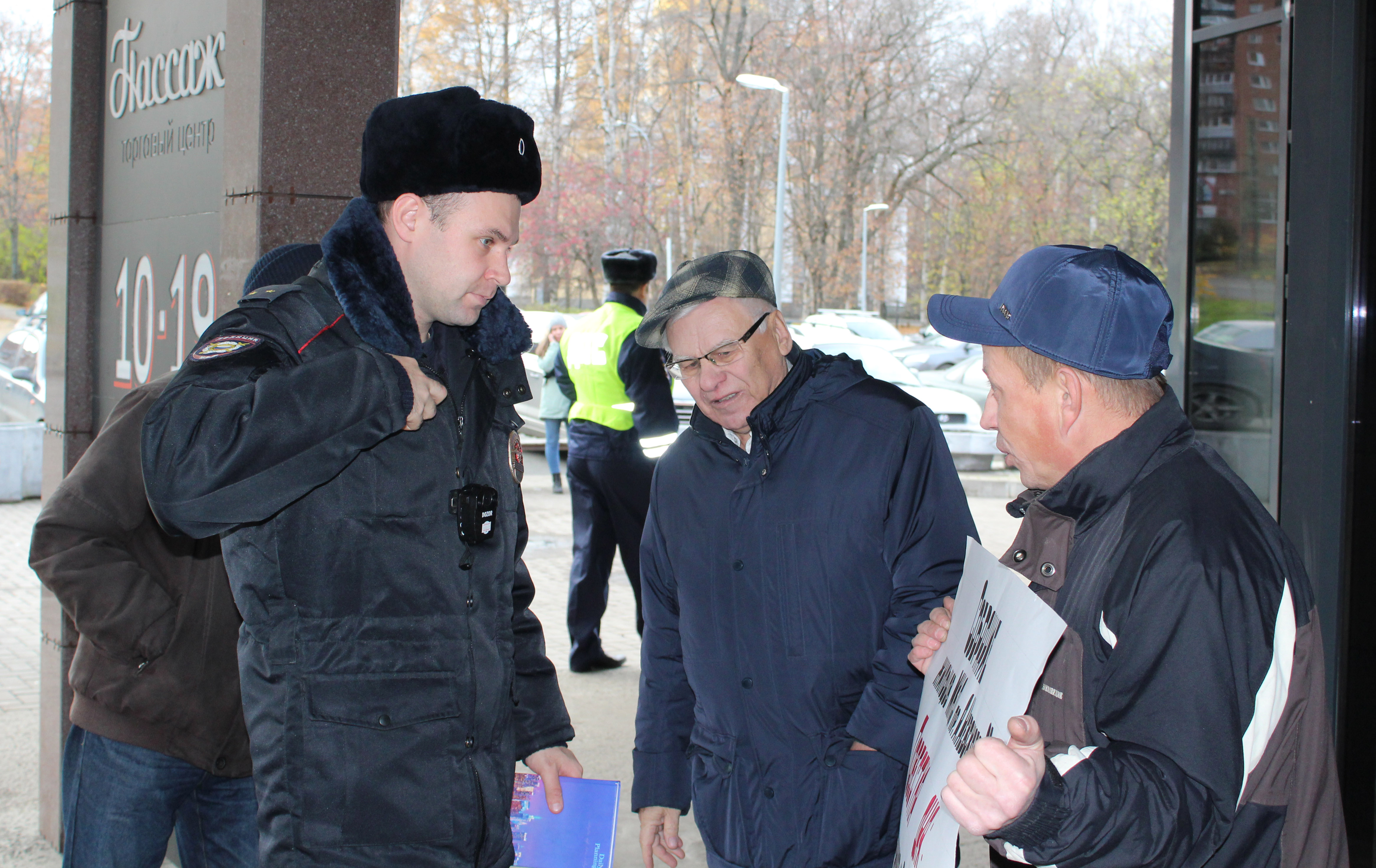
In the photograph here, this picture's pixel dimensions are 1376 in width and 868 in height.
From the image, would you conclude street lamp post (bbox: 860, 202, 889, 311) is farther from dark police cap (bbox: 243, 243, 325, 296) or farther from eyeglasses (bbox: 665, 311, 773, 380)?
dark police cap (bbox: 243, 243, 325, 296)

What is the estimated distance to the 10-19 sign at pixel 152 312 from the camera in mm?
3592

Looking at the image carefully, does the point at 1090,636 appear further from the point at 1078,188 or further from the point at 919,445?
the point at 1078,188

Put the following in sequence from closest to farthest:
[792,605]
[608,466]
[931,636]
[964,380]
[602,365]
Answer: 1. [931,636]
2. [792,605]
3. [608,466]
4. [602,365]
5. [964,380]

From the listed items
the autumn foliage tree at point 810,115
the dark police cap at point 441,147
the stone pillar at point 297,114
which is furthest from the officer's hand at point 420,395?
the autumn foliage tree at point 810,115

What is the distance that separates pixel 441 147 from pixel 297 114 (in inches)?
57.6

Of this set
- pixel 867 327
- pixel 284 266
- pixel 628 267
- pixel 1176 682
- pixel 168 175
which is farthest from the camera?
pixel 867 327

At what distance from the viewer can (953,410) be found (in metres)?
15.7

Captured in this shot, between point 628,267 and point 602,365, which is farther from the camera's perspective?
point 628,267

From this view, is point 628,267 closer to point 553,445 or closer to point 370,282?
point 370,282

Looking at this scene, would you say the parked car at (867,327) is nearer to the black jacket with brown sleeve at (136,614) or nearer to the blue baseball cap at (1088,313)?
the black jacket with brown sleeve at (136,614)

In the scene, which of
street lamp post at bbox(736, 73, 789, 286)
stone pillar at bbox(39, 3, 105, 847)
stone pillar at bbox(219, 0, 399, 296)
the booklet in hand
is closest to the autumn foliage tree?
street lamp post at bbox(736, 73, 789, 286)

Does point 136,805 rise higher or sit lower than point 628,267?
lower

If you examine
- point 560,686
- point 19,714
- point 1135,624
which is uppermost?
point 1135,624

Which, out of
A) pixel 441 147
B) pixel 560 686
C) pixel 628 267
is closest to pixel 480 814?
pixel 441 147
